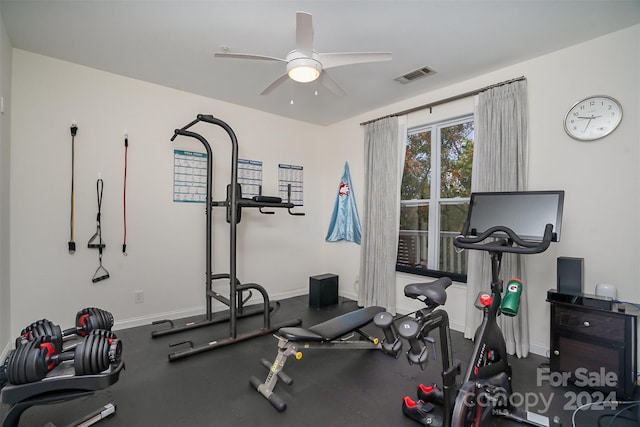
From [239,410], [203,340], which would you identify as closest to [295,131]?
[203,340]

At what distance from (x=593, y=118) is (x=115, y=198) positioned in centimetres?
439

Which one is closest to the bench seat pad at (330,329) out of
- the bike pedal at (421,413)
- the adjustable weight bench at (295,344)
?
the adjustable weight bench at (295,344)

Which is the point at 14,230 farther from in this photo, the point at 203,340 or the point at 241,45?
the point at 241,45

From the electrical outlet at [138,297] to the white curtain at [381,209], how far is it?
101 inches

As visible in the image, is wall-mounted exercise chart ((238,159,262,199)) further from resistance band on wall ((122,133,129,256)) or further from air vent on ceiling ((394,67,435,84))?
air vent on ceiling ((394,67,435,84))

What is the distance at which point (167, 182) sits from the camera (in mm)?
3428

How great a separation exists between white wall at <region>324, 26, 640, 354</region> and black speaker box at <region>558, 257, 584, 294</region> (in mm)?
227

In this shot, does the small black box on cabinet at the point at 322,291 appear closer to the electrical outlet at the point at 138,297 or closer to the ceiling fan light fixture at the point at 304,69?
the electrical outlet at the point at 138,297

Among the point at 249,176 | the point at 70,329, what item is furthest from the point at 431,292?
the point at 249,176

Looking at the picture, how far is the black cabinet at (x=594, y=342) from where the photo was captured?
1.93 m

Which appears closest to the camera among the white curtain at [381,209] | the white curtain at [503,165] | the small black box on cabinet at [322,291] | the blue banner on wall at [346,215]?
the white curtain at [503,165]

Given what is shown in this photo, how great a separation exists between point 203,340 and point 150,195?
5.46 ft

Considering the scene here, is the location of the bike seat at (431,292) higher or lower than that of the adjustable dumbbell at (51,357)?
higher

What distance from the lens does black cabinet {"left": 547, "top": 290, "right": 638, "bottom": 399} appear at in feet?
6.32
